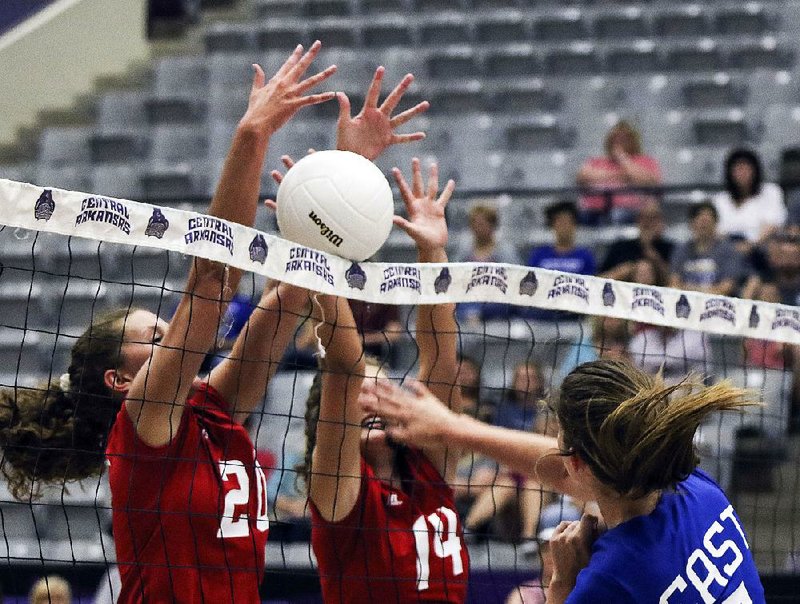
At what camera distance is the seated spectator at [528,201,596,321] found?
7.57m

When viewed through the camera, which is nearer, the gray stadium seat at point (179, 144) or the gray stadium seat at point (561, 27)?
the gray stadium seat at point (179, 144)

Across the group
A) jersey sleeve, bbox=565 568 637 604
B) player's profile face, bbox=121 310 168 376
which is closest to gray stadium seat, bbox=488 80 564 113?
player's profile face, bbox=121 310 168 376

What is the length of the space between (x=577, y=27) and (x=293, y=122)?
2471 mm

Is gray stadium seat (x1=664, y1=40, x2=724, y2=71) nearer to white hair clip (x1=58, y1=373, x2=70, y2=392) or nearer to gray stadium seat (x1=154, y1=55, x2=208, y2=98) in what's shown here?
gray stadium seat (x1=154, y1=55, x2=208, y2=98)

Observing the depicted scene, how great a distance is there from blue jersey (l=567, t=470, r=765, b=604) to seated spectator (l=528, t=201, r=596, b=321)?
5.08m

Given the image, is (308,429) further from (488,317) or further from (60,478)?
(488,317)

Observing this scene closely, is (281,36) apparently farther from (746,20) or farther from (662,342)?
(662,342)

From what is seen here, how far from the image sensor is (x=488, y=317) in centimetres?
763

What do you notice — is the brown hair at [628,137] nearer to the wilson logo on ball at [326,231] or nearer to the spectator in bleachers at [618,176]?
the spectator in bleachers at [618,176]

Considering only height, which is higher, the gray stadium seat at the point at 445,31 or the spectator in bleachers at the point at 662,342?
the gray stadium seat at the point at 445,31

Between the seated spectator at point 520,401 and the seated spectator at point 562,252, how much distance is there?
992mm

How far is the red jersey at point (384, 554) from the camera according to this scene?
11.2 ft

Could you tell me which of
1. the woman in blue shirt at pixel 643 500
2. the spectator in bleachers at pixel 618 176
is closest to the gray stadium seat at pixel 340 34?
the spectator in bleachers at pixel 618 176

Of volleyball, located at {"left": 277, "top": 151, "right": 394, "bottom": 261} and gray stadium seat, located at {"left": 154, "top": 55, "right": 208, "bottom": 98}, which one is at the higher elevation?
gray stadium seat, located at {"left": 154, "top": 55, "right": 208, "bottom": 98}
